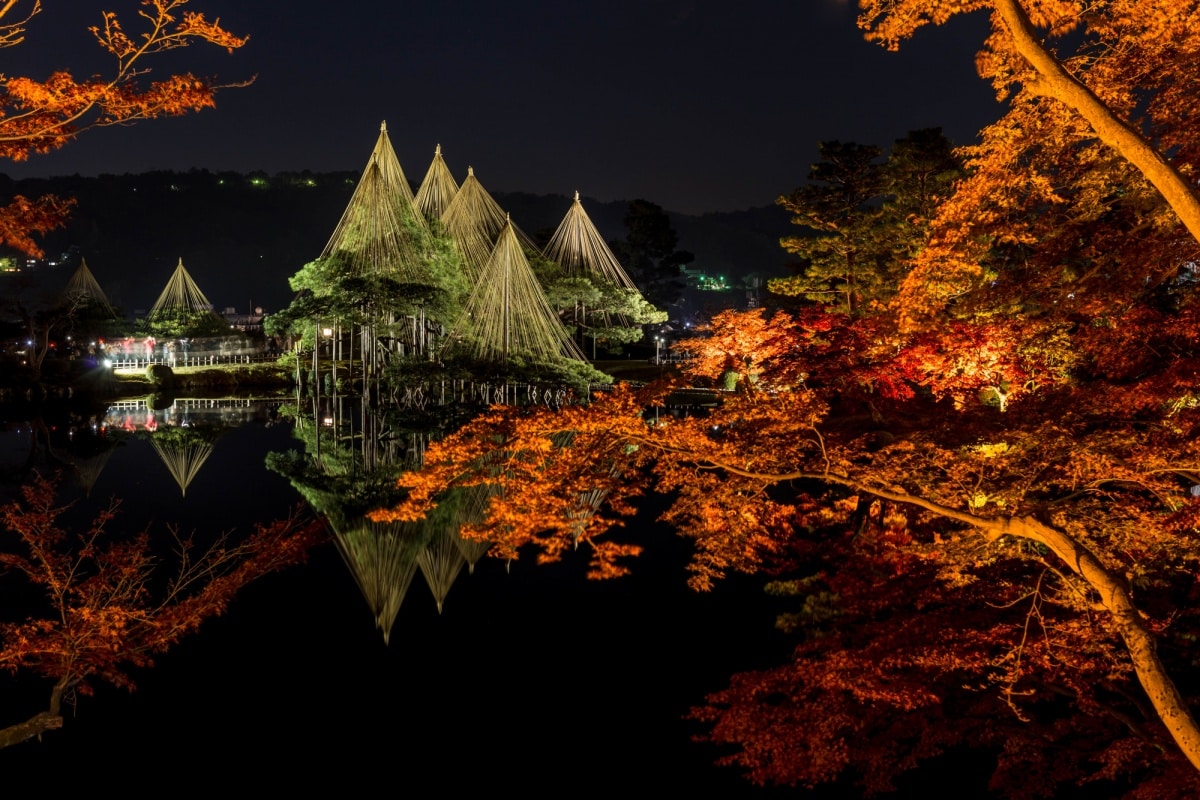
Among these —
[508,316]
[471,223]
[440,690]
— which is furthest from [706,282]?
[440,690]

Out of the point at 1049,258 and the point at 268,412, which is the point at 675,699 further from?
the point at 268,412

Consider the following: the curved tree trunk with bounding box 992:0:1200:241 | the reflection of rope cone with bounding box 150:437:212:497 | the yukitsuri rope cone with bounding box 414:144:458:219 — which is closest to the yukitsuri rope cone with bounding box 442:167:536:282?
the yukitsuri rope cone with bounding box 414:144:458:219

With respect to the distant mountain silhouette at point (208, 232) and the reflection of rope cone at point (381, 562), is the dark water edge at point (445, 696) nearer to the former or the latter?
the reflection of rope cone at point (381, 562)

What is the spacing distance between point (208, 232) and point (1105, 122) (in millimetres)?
86169

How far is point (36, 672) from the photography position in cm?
668

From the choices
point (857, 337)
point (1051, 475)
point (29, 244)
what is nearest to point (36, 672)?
point (29, 244)

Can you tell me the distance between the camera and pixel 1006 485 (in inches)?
235

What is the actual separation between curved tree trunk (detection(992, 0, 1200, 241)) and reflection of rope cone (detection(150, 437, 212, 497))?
43.3 feet

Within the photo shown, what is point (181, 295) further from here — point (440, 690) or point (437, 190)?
point (440, 690)

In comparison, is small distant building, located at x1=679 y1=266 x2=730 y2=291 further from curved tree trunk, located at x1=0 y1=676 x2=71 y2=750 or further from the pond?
curved tree trunk, located at x1=0 y1=676 x2=71 y2=750

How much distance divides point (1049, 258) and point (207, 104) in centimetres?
908

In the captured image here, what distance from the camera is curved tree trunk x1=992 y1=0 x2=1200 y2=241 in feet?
13.9

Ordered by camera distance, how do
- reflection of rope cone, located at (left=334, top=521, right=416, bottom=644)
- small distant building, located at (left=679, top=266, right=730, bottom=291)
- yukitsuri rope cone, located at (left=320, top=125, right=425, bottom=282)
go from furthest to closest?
small distant building, located at (left=679, top=266, right=730, bottom=291)
yukitsuri rope cone, located at (left=320, top=125, right=425, bottom=282)
reflection of rope cone, located at (left=334, top=521, right=416, bottom=644)

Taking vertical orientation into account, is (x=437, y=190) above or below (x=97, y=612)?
above
